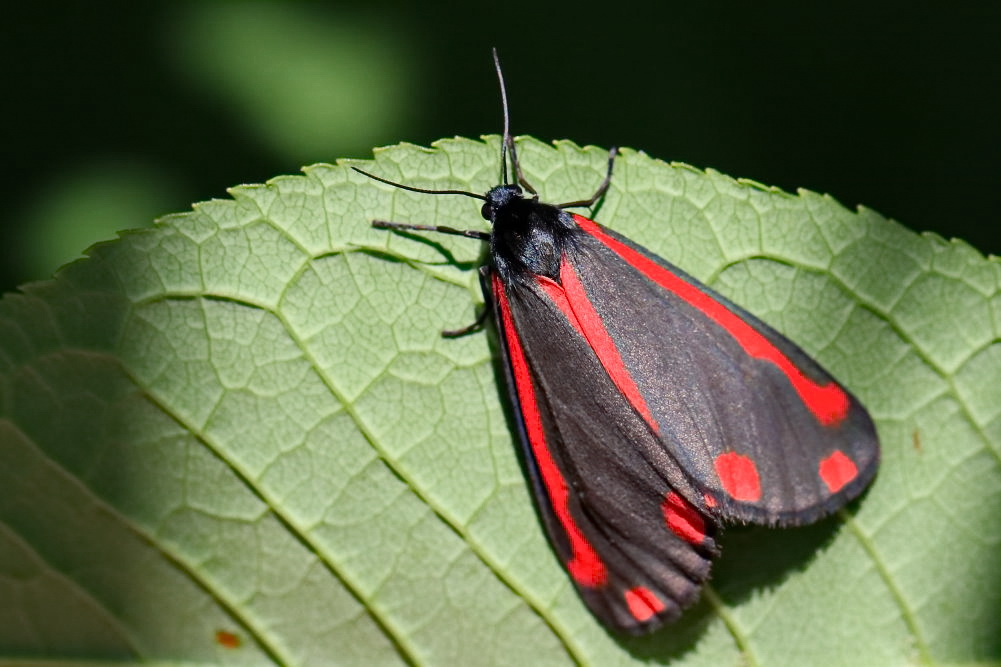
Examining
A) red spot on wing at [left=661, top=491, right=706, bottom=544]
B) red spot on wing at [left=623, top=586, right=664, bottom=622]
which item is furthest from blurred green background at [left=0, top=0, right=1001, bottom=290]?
red spot on wing at [left=623, top=586, right=664, bottom=622]

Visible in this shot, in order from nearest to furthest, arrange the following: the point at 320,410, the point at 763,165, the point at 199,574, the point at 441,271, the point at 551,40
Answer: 1. the point at 199,574
2. the point at 320,410
3. the point at 441,271
4. the point at 763,165
5. the point at 551,40

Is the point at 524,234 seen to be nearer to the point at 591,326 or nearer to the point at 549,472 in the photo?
the point at 591,326

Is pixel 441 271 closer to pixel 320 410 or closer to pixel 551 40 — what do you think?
pixel 320 410

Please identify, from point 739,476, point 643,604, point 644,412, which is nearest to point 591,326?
point 644,412

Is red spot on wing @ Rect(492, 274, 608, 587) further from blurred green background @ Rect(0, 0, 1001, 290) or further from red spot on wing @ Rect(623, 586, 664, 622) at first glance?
blurred green background @ Rect(0, 0, 1001, 290)

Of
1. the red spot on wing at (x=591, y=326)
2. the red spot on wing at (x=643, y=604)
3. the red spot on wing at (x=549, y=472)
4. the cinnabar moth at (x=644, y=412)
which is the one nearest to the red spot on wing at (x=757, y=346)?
the cinnabar moth at (x=644, y=412)

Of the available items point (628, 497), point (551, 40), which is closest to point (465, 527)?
point (628, 497)
